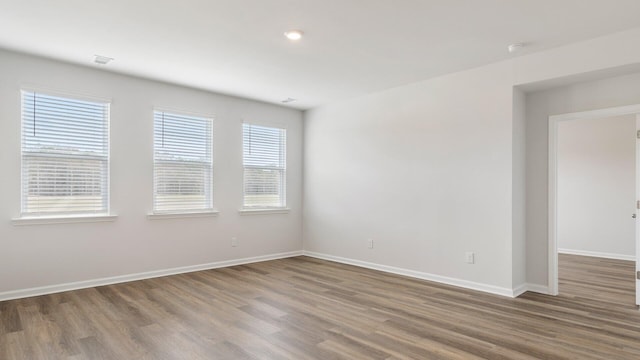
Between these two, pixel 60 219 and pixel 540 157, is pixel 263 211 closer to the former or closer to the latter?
pixel 60 219

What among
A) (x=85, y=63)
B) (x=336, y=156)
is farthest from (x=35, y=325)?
(x=336, y=156)

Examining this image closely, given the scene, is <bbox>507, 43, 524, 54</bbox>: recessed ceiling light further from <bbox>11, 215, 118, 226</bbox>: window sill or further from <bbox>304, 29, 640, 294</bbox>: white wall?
<bbox>11, 215, 118, 226</bbox>: window sill

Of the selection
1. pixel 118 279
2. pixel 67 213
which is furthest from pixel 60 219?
pixel 118 279

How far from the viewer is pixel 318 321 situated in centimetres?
340

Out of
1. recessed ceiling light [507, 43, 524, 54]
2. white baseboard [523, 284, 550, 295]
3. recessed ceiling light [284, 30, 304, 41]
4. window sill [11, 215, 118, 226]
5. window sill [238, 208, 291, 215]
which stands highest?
recessed ceiling light [284, 30, 304, 41]

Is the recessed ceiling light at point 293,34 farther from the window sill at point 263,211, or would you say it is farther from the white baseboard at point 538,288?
the white baseboard at point 538,288

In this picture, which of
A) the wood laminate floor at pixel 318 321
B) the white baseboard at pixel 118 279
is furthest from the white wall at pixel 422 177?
the white baseboard at pixel 118 279

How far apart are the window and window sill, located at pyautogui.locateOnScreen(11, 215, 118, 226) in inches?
80.0

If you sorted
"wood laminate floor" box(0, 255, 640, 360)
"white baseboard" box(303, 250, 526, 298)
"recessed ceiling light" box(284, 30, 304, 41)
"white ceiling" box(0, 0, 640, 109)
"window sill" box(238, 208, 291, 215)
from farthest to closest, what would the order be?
"window sill" box(238, 208, 291, 215) → "white baseboard" box(303, 250, 526, 298) → "recessed ceiling light" box(284, 30, 304, 41) → "white ceiling" box(0, 0, 640, 109) → "wood laminate floor" box(0, 255, 640, 360)

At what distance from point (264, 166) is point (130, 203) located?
2162 millimetres

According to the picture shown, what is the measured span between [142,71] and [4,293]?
9.31 ft

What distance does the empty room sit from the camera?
3.06m

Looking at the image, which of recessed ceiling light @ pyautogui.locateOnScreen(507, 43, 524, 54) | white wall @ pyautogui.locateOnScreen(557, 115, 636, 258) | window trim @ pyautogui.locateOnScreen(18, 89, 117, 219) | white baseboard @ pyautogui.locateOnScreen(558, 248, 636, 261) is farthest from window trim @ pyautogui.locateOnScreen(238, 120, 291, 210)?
white baseboard @ pyautogui.locateOnScreen(558, 248, 636, 261)

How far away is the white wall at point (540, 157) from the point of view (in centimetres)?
415
